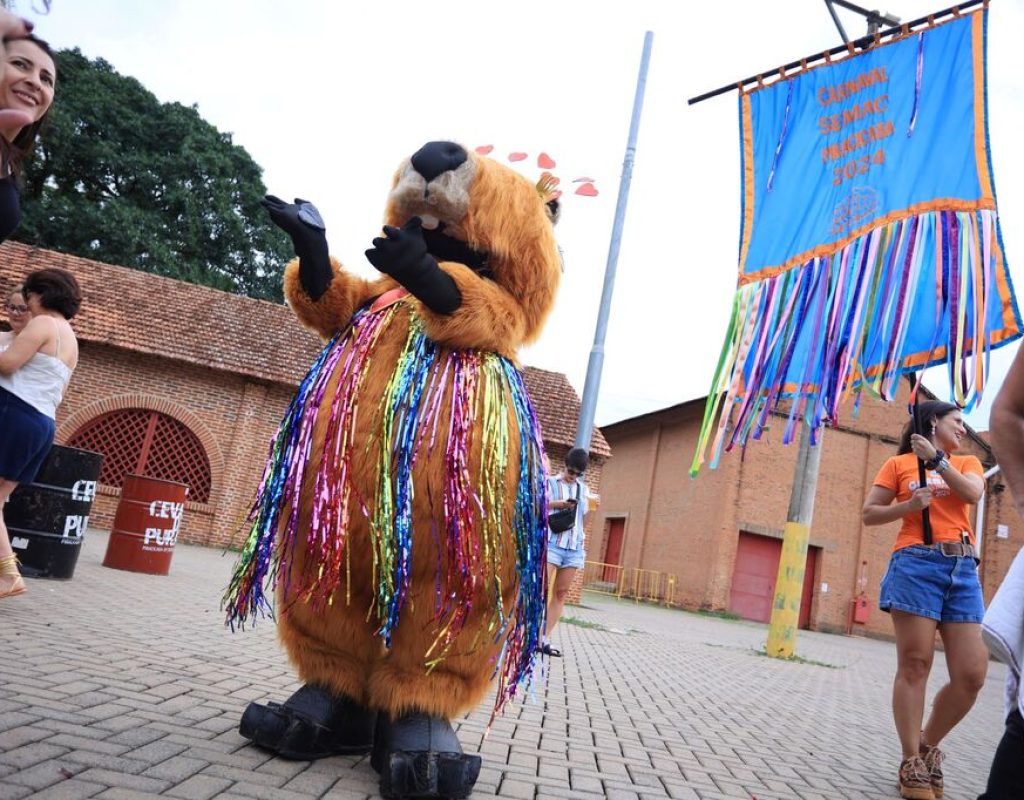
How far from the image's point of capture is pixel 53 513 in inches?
235

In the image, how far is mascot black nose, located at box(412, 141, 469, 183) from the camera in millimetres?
2705

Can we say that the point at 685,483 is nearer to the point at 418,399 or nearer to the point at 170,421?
the point at 170,421

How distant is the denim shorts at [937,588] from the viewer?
11.8ft

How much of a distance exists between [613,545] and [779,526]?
6549 mm

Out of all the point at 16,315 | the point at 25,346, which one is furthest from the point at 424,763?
the point at 16,315

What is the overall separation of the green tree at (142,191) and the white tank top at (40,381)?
2205 cm

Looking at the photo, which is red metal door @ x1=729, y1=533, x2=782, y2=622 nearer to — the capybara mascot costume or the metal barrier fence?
the metal barrier fence

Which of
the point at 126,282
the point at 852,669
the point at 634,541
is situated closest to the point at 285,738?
the point at 852,669

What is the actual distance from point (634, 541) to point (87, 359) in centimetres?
1666

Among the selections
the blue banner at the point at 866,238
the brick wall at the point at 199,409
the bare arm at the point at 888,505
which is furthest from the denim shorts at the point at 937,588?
the brick wall at the point at 199,409

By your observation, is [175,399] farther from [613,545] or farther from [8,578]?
[613,545]

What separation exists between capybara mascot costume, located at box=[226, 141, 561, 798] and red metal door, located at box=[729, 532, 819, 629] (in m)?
20.4

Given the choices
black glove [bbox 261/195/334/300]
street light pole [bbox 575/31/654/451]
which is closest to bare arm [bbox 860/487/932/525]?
black glove [bbox 261/195/334/300]

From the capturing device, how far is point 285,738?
8.02ft
